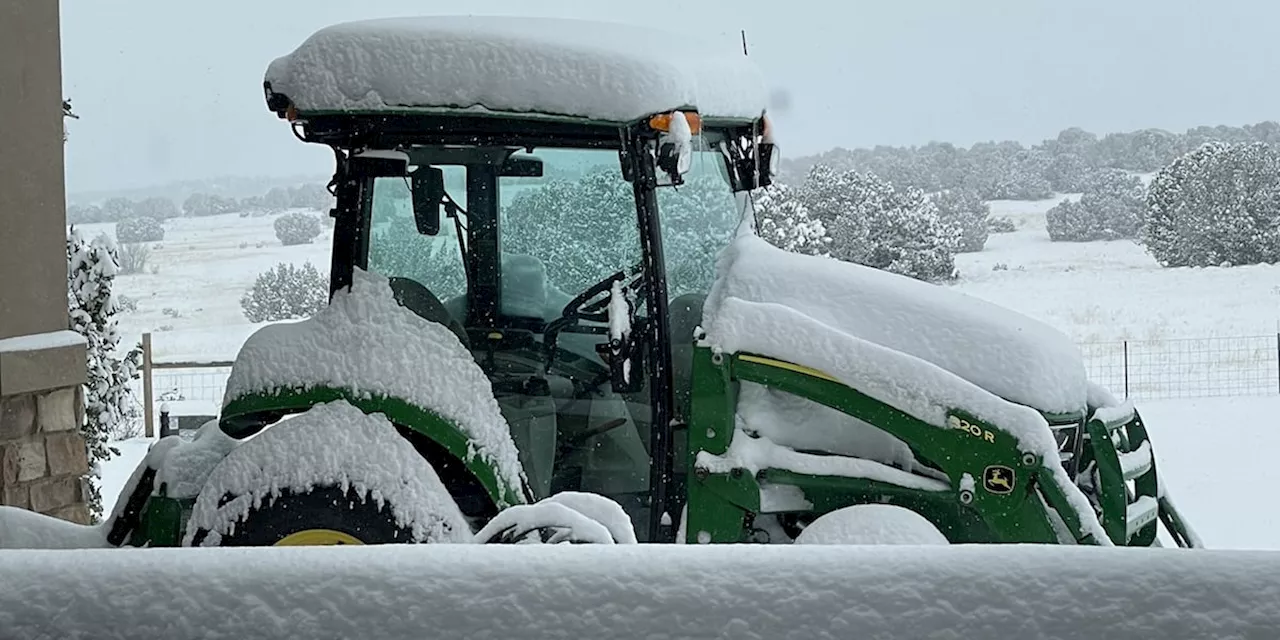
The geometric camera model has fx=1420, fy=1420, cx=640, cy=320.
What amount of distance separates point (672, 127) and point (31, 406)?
10.2ft

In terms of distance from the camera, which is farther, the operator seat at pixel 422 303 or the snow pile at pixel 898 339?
the operator seat at pixel 422 303

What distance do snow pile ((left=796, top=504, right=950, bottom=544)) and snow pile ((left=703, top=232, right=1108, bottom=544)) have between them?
0.78ft

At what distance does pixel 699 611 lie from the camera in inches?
36.4

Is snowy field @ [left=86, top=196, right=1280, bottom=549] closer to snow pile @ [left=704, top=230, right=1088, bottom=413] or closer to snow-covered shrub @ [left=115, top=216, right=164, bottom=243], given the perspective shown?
snow-covered shrub @ [left=115, top=216, right=164, bottom=243]

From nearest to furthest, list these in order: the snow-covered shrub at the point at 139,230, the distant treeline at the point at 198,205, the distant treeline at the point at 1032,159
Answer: the snow-covered shrub at the point at 139,230, the distant treeline at the point at 198,205, the distant treeline at the point at 1032,159

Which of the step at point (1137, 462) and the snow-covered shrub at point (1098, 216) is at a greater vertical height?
the snow-covered shrub at point (1098, 216)

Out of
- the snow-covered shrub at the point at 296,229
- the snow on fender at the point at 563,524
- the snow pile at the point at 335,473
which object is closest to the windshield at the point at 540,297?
the snow pile at the point at 335,473

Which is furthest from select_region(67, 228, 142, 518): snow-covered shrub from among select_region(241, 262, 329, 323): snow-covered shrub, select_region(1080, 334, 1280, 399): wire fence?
select_region(241, 262, 329, 323): snow-covered shrub

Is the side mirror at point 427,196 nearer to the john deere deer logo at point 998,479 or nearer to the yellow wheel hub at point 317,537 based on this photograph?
the yellow wheel hub at point 317,537

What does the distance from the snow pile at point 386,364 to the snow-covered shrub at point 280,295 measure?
58.9 feet

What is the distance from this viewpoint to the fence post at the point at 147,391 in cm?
1393

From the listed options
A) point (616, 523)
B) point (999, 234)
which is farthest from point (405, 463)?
point (999, 234)

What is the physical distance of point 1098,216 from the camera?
23281 millimetres

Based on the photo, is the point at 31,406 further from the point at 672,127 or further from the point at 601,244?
the point at 672,127
